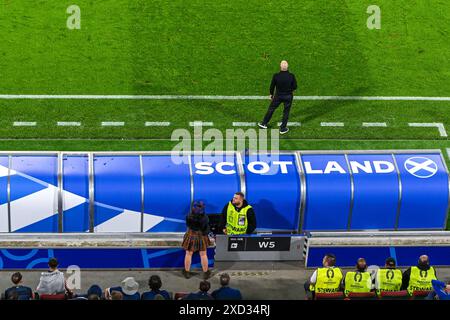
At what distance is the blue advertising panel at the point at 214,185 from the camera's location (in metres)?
18.8

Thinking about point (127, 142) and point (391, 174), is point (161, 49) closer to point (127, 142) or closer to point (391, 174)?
point (127, 142)

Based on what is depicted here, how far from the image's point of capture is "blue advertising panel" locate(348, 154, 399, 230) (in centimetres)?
1917

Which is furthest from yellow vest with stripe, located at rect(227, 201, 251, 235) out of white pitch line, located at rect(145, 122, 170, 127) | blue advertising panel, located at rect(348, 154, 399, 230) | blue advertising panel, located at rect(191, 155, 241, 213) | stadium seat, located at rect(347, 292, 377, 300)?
white pitch line, located at rect(145, 122, 170, 127)

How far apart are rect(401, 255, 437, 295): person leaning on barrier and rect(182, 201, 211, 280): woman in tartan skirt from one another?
350cm

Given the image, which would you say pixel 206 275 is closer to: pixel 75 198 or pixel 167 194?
pixel 167 194

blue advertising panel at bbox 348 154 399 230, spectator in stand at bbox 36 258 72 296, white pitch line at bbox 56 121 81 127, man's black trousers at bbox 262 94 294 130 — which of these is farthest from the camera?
white pitch line at bbox 56 121 81 127

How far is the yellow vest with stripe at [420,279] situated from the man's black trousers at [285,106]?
21.5 ft

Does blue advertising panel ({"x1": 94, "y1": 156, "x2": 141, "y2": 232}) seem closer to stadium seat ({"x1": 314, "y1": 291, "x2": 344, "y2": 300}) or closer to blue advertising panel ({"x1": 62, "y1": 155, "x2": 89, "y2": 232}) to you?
blue advertising panel ({"x1": 62, "y1": 155, "x2": 89, "y2": 232})

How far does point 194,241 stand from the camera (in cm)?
1788

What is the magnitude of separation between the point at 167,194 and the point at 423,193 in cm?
482

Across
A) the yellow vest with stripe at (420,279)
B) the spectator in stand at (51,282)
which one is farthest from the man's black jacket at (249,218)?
the spectator in stand at (51,282)

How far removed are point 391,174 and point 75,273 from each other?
614 centimetres

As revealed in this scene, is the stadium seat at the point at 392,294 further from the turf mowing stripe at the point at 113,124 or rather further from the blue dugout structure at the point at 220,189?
the turf mowing stripe at the point at 113,124

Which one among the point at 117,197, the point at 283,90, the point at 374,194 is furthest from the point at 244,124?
the point at 117,197
